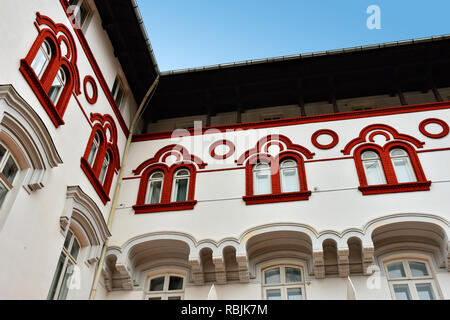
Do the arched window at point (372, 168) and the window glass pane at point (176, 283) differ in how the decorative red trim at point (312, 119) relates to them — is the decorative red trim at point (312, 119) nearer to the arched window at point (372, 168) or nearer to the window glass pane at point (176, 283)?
the arched window at point (372, 168)

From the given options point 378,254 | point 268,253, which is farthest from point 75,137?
point 378,254

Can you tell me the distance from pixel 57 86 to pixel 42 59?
787 mm

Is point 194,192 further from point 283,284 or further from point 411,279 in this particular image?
point 411,279

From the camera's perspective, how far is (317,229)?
37.5 feet

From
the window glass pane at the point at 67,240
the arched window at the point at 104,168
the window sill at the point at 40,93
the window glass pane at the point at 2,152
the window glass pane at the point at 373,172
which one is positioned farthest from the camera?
the arched window at the point at 104,168

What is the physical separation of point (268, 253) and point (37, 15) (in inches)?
306

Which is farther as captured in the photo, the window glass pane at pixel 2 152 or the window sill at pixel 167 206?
the window sill at pixel 167 206

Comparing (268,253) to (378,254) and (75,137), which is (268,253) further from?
(75,137)

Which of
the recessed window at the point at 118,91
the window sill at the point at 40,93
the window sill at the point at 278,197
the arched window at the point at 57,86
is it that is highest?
the recessed window at the point at 118,91

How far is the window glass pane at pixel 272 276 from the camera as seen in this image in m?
11.6

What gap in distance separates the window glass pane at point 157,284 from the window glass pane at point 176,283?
25 cm

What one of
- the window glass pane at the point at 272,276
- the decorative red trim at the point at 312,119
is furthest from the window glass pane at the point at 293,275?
the decorative red trim at the point at 312,119

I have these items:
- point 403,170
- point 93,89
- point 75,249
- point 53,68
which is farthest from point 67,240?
point 403,170

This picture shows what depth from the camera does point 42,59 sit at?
1055 centimetres
